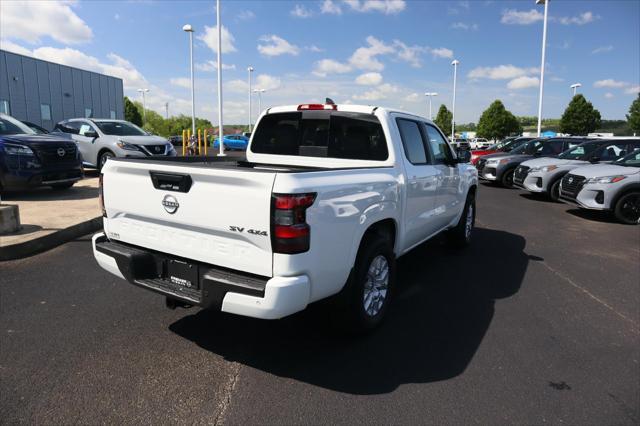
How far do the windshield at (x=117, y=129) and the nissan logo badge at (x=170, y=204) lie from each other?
11.5m

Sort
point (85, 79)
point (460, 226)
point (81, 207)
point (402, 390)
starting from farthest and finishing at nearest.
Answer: point (85, 79) → point (81, 207) → point (460, 226) → point (402, 390)

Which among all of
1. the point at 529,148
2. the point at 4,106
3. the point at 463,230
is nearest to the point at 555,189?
the point at 529,148

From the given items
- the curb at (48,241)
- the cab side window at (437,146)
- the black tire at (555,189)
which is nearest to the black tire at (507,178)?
the black tire at (555,189)

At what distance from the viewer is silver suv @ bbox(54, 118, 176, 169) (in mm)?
12703

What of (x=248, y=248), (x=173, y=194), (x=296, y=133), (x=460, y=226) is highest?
(x=296, y=133)

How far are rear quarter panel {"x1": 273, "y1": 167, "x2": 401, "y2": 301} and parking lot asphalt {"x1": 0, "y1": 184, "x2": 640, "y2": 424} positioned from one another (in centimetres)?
62

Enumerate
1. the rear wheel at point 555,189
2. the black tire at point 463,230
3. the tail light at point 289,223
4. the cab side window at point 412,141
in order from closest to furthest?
the tail light at point 289,223 → the cab side window at point 412,141 → the black tire at point 463,230 → the rear wheel at point 555,189

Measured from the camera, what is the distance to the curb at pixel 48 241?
5559 millimetres

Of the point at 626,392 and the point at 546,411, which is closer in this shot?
the point at 546,411

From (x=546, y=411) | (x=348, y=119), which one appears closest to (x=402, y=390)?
(x=546, y=411)

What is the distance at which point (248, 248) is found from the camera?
2.85m

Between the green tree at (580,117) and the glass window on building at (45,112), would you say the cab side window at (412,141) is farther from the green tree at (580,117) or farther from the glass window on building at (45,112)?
the green tree at (580,117)

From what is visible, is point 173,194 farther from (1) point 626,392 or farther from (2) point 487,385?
(1) point 626,392

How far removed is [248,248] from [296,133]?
7.15ft
